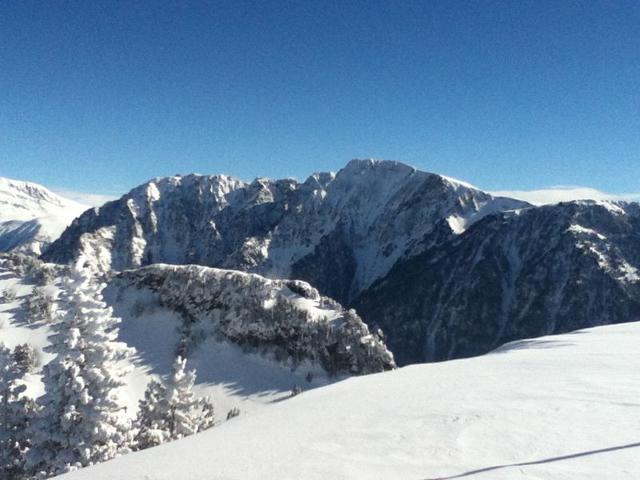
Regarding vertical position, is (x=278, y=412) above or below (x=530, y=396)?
below

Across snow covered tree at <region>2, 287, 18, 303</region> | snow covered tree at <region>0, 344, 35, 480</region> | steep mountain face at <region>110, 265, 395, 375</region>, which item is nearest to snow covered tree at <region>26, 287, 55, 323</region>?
snow covered tree at <region>2, 287, 18, 303</region>

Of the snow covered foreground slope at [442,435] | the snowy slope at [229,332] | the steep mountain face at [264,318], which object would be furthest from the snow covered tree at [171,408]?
the steep mountain face at [264,318]

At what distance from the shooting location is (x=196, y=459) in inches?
350

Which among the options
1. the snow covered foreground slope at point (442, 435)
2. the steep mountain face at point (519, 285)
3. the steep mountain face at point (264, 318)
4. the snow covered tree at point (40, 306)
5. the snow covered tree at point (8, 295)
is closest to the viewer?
the snow covered foreground slope at point (442, 435)

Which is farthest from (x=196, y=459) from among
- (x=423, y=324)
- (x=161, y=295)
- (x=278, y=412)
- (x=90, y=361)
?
(x=423, y=324)

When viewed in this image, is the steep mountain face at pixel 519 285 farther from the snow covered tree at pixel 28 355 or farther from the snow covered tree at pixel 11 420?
the snow covered tree at pixel 11 420

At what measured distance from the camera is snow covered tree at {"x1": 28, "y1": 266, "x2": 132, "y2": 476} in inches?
826

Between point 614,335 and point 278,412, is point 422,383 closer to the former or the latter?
point 278,412

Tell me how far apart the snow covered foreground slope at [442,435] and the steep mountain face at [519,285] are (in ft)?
499

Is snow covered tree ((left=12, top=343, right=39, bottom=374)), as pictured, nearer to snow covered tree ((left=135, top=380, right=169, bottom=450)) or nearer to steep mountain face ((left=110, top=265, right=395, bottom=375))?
steep mountain face ((left=110, top=265, right=395, bottom=375))

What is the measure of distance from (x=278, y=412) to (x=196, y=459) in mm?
4073

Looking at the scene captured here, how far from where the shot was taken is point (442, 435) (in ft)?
28.3

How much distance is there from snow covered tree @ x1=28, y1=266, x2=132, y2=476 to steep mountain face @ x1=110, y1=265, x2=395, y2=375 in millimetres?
53350

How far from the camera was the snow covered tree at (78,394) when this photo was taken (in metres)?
21.0
